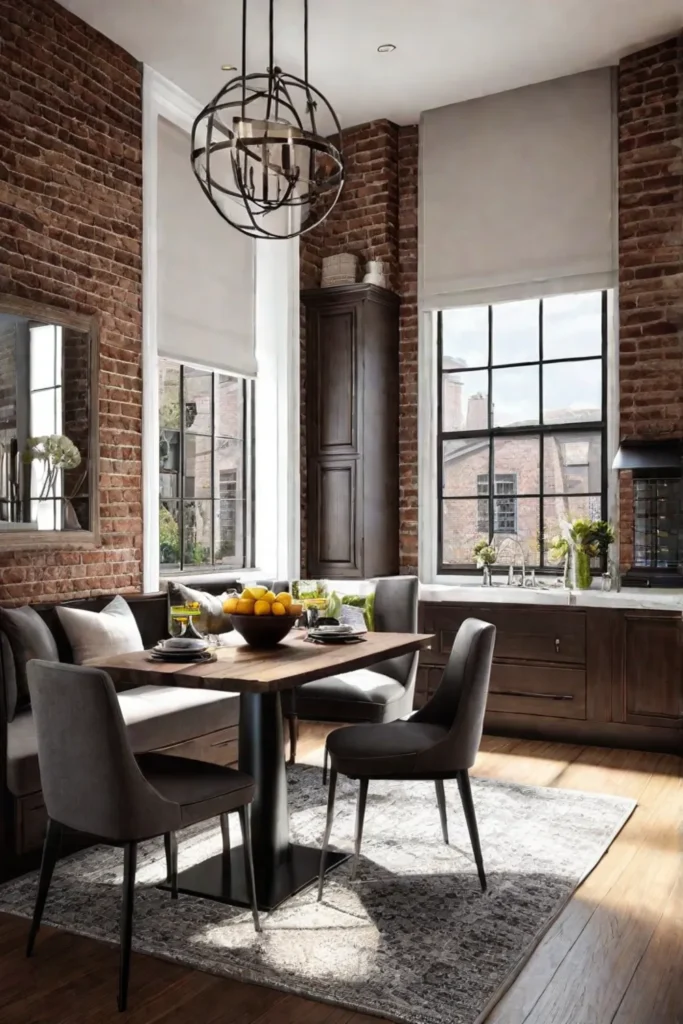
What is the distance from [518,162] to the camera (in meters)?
5.96

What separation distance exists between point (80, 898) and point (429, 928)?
116cm

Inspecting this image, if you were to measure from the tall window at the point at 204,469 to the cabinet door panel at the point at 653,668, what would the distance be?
8.31 feet

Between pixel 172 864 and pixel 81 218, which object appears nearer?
pixel 172 864

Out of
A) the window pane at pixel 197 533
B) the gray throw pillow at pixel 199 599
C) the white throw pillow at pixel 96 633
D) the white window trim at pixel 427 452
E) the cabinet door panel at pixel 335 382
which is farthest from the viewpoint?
the white window trim at pixel 427 452

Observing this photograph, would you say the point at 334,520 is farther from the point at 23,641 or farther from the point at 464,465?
the point at 23,641

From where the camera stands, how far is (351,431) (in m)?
6.19

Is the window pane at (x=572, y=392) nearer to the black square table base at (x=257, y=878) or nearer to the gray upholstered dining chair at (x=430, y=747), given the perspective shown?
the gray upholstered dining chair at (x=430, y=747)

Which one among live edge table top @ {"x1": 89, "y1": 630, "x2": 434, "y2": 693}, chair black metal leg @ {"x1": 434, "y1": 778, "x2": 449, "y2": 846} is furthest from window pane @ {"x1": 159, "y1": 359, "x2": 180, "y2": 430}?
chair black metal leg @ {"x1": 434, "y1": 778, "x2": 449, "y2": 846}

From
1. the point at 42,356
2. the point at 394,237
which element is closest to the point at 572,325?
the point at 394,237

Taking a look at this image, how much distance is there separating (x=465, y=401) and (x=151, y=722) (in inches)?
134

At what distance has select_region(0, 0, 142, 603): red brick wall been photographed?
429cm

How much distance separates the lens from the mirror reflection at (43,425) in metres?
4.19

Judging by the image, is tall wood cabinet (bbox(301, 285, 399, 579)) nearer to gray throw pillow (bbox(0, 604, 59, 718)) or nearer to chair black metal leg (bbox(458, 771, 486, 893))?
gray throw pillow (bbox(0, 604, 59, 718))

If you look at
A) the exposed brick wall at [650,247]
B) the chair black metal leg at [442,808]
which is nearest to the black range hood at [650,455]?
the exposed brick wall at [650,247]
